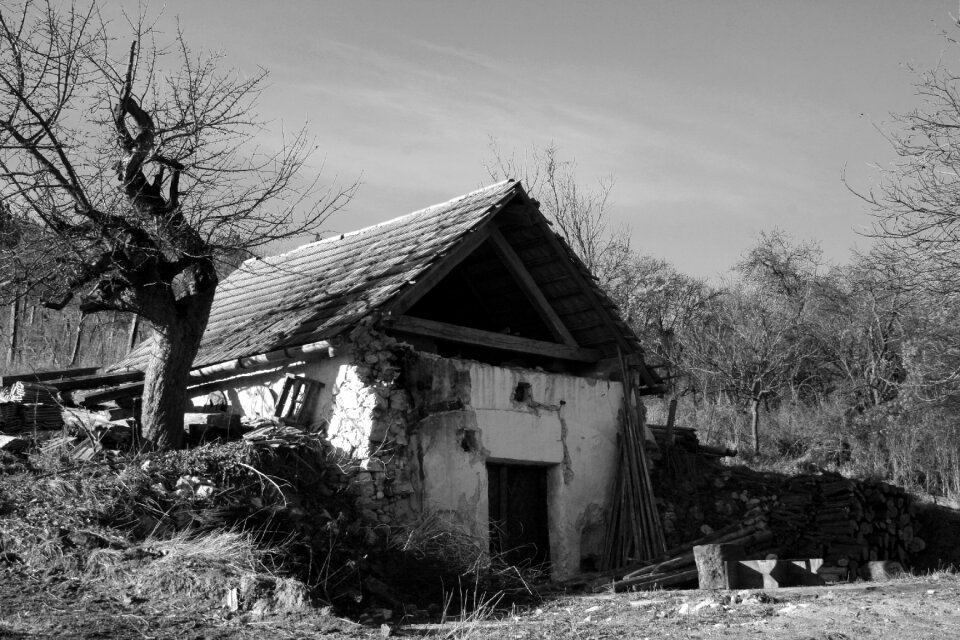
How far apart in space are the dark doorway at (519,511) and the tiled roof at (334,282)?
256 cm

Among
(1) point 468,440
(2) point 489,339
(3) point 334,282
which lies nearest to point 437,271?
(2) point 489,339

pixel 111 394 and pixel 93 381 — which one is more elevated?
pixel 93 381

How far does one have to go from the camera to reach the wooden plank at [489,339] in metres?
11.3

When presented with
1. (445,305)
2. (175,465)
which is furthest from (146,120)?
(445,305)

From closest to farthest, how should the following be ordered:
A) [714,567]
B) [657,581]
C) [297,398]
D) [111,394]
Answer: [714,567], [657,581], [297,398], [111,394]

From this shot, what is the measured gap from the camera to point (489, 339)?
12.1m

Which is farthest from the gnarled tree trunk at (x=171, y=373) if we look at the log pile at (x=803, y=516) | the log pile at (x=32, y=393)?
the log pile at (x=803, y=516)

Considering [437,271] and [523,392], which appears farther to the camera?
[523,392]

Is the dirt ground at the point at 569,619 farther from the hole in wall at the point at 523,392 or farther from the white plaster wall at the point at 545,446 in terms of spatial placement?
the hole in wall at the point at 523,392

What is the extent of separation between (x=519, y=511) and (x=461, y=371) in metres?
1.98

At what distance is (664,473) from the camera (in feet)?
43.9

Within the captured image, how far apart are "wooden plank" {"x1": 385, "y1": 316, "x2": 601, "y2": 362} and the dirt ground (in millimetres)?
3800

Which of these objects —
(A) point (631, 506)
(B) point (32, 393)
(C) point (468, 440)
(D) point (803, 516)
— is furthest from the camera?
(D) point (803, 516)

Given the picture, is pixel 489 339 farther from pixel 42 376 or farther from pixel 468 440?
pixel 42 376
